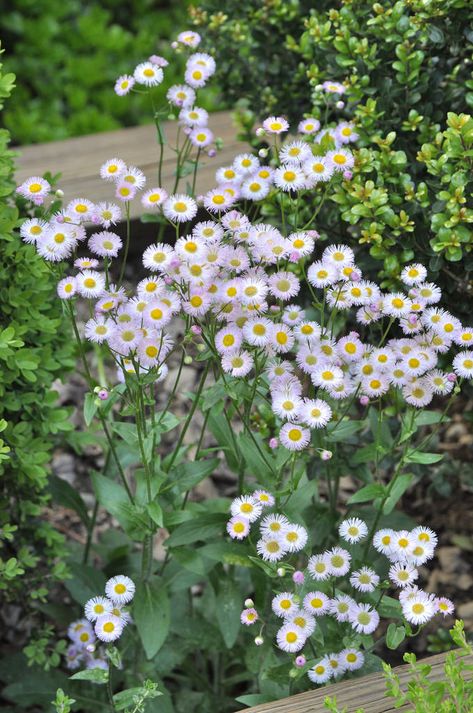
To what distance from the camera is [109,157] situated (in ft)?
11.8

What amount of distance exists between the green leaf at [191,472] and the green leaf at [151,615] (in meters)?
0.24

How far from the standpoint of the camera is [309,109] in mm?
2650

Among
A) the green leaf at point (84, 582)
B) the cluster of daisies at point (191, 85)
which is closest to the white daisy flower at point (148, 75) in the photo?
the cluster of daisies at point (191, 85)

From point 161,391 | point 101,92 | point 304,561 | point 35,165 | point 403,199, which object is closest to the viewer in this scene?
point 403,199

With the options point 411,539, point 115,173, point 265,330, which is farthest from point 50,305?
point 411,539

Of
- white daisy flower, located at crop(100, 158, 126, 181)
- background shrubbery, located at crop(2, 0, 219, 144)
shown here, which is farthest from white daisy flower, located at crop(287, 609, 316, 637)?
background shrubbery, located at crop(2, 0, 219, 144)

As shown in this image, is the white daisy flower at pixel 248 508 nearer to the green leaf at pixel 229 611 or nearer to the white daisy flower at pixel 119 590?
the white daisy flower at pixel 119 590

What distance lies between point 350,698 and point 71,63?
137 inches

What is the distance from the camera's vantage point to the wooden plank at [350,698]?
5.85ft

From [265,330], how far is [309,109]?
110 cm

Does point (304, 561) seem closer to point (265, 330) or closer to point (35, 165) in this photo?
point (265, 330)

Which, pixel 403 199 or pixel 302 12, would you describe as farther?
pixel 302 12

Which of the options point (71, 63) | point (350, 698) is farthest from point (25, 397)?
point (71, 63)

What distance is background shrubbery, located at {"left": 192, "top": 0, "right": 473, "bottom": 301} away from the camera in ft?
6.81
